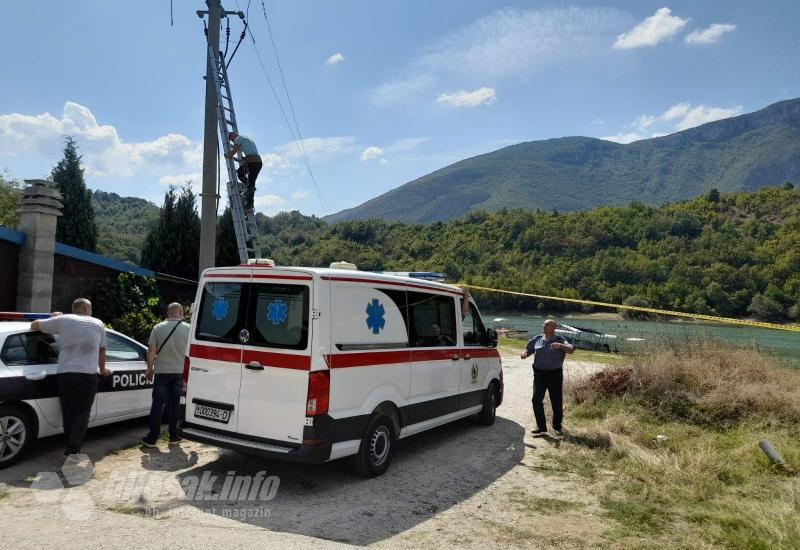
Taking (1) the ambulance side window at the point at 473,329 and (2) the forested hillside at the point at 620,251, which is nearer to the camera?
(1) the ambulance side window at the point at 473,329

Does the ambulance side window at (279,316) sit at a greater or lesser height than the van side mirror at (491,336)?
greater

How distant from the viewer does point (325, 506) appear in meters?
5.03

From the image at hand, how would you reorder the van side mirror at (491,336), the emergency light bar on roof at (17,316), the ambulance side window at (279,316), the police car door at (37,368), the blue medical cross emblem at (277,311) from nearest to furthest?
the ambulance side window at (279,316) < the blue medical cross emblem at (277,311) < the police car door at (37,368) < the emergency light bar on roof at (17,316) < the van side mirror at (491,336)

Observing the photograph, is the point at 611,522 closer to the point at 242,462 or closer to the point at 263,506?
the point at 263,506

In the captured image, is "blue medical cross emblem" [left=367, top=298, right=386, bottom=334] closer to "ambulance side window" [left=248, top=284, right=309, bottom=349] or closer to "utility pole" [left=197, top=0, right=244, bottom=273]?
"ambulance side window" [left=248, top=284, right=309, bottom=349]

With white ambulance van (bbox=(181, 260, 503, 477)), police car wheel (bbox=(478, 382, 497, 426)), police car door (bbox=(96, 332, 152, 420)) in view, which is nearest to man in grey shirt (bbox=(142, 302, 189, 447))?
police car door (bbox=(96, 332, 152, 420))

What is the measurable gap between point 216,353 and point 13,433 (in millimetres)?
2172

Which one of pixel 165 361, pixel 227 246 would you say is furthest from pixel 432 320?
pixel 227 246

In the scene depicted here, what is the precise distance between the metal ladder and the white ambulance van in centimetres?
370

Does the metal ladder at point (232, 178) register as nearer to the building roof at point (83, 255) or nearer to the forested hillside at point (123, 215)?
the building roof at point (83, 255)

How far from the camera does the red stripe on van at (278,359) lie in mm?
5160

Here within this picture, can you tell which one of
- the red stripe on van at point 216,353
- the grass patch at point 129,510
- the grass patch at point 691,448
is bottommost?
the grass patch at point 129,510

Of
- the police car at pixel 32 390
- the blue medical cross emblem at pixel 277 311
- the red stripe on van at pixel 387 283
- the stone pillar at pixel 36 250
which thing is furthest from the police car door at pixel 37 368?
the stone pillar at pixel 36 250

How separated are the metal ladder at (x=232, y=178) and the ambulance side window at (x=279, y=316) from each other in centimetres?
392
